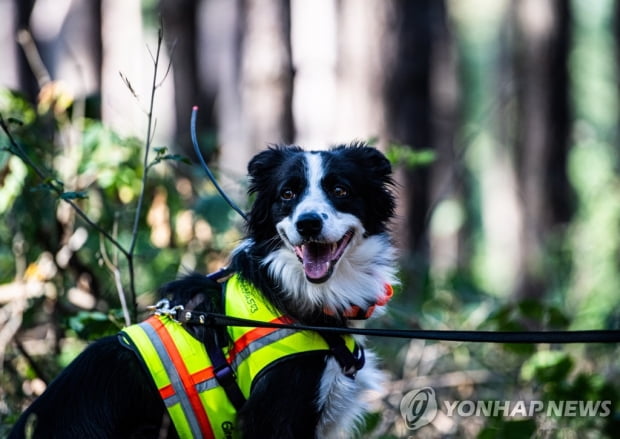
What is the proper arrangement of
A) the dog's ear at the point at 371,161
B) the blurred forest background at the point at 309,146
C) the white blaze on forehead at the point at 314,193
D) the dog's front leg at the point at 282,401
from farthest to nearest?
1. the blurred forest background at the point at 309,146
2. the dog's ear at the point at 371,161
3. the white blaze on forehead at the point at 314,193
4. the dog's front leg at the point at 282,401

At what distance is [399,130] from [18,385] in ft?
18.2

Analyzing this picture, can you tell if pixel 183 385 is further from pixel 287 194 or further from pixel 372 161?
pixel 372 161

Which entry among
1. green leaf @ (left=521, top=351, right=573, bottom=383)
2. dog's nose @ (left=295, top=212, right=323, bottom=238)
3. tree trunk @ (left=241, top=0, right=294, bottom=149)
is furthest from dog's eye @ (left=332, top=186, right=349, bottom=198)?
tree trunk @ (left=241, top=0, right=294, bottom=149)

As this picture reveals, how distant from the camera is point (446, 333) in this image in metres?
3.71

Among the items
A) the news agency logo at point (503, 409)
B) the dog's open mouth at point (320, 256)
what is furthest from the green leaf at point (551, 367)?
the dog's open mouth at point (320, 256)

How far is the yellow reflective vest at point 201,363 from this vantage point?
3.96 m

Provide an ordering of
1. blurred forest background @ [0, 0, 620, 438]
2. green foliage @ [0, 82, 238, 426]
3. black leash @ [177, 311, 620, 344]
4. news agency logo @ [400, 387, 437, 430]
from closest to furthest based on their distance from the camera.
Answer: black leash @ [177, 311, 620, 344] < news agency logo @ [400, 387, 437, 430] < blurred forest background @ [0, 0, 620, 438] < green foliage @ [0, 82, 238, 426]

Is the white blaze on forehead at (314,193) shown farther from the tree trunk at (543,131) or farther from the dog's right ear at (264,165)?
the tree trunk at (543,131)

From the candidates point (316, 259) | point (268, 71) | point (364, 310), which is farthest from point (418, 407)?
point (268, 71)

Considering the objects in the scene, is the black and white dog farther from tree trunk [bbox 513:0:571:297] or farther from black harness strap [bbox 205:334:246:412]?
tree trunk [bbox 513:0:571:297]

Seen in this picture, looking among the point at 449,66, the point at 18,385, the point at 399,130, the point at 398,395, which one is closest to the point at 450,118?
the point at 449,66

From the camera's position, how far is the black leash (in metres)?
3.44

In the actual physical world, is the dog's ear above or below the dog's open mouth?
above

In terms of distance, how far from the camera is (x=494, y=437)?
5266 millimetres
